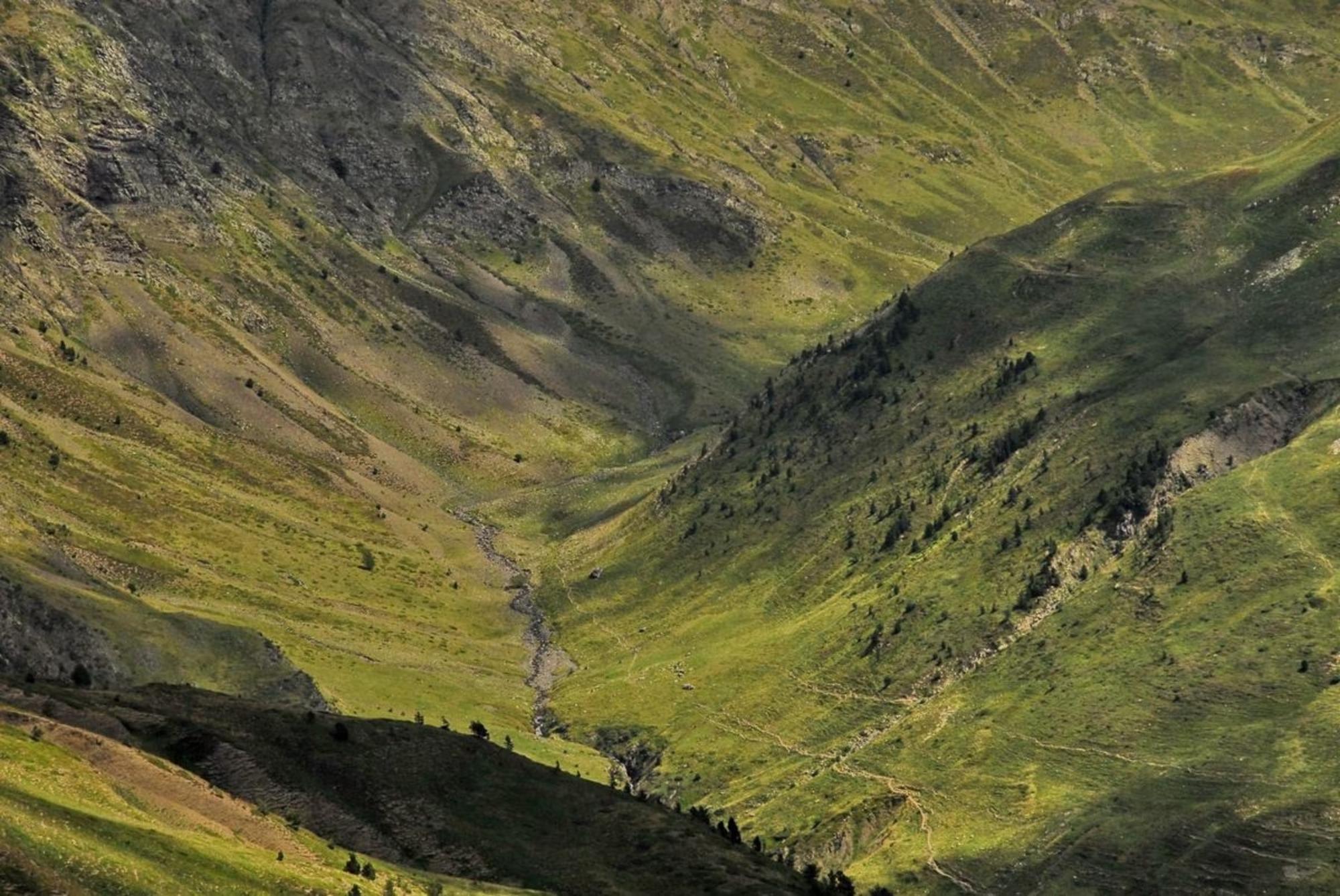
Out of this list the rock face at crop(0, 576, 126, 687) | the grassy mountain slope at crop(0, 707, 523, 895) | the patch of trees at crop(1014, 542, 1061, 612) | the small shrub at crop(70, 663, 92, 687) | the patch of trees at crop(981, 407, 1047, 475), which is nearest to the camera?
the grassy mountain slope at crop(0, 707, 523, 895)

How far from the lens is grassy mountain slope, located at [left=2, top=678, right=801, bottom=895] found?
311 ft

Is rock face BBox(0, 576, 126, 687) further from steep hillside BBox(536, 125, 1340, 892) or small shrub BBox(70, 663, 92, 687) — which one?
steep hillside BBox(536, 125, 1340, 892)

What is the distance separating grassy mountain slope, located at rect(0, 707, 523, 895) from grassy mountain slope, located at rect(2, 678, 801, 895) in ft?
5.92

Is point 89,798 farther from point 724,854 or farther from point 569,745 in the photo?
point 569,745

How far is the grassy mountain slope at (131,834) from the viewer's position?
67125 mm

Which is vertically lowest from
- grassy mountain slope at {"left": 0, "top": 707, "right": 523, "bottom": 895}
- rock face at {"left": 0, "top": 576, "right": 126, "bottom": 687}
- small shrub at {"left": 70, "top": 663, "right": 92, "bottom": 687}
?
grassy mountain slope at {"left": 0, "top": 707, "right": 523, "bottom": 895}

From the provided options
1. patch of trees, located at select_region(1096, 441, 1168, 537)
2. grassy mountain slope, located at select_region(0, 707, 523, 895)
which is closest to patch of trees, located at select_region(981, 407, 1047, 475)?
patch of trees, located at select_region(1096, 441, 1168, 537)

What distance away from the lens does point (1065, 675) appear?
493ft

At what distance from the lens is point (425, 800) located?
10206cm

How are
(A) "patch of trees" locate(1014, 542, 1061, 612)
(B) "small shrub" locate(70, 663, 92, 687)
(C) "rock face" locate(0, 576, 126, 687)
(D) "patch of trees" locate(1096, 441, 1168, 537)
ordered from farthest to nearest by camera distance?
1. (D) "patch of trees" locate(1096, 441, 1168, 537)
2. (A) "patch of trees" locate(1014, 542, 1061, 612)
3. (C) "rock face" locate(0, 576, 126, 687)
4. (B) "small shrub" locate(70, 663, 92, 687)

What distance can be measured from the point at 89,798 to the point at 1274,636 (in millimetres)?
99505

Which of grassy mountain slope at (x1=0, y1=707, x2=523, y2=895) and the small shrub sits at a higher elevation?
the small shrub

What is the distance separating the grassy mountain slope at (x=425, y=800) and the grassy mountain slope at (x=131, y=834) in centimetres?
180

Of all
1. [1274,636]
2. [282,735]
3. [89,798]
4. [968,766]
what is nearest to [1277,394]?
[1274,636]
